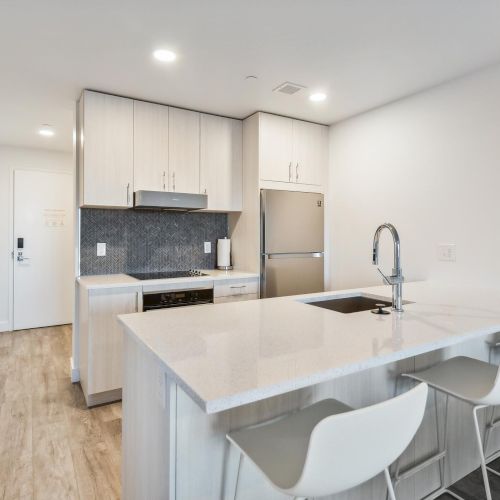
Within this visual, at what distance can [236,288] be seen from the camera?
3227mm

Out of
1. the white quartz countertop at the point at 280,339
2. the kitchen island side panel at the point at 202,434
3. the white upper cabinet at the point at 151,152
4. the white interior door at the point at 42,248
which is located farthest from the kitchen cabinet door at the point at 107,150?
A: the white interior door at the point at 42,248

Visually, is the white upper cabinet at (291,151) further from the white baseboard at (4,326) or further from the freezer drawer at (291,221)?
the white baseboard at (4,326)

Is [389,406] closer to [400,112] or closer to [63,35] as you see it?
[63,35]

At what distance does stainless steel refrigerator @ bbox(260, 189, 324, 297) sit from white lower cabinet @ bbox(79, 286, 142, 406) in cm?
118

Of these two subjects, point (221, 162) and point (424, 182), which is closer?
point (424, 182)

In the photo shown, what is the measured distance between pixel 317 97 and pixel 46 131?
2922 mm

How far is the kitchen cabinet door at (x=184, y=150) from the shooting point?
3249mm

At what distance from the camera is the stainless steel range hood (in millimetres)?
2977

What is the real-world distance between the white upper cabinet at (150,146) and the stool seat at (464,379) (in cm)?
243

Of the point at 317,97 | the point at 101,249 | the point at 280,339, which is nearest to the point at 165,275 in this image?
the point at 101,249

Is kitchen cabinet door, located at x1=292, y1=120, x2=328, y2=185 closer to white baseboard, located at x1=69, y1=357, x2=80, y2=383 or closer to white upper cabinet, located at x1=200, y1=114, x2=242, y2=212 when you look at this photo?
white upper cabinet, located at x1=200, y1=114, x2=242, y2=212

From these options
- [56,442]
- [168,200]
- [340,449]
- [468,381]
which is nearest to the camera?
[340,449]

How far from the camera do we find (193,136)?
11.0 feet

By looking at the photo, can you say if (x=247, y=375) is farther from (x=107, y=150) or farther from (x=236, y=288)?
(x=107, y=150)
